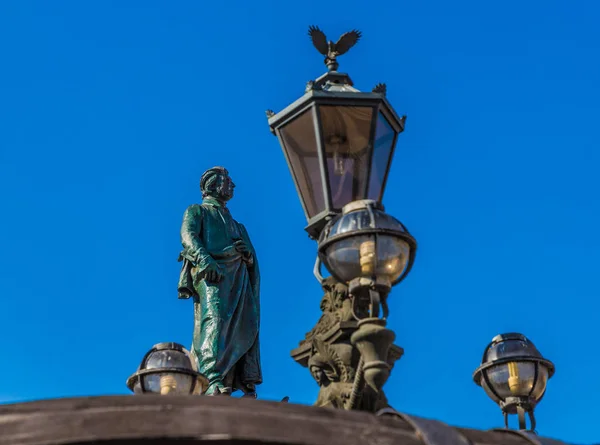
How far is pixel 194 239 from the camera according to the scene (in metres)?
14.3

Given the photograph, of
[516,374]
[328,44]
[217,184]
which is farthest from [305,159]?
[217,184]

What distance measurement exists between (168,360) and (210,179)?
530 centimetres

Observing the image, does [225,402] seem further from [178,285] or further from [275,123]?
[178,285]

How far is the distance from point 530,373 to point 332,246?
3660mm

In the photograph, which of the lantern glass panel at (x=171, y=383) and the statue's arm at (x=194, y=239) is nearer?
the lantern glass panel at (x=171, y=383)

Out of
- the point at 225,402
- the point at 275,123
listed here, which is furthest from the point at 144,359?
the point at 225,402

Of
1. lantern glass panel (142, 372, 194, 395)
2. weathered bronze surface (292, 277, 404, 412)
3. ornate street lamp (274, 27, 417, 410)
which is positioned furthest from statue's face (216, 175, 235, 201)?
weathered bronze surface (292, 277, 404, 412)

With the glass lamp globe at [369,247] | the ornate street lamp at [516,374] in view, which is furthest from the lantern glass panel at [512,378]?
the glass lamp globe at [369,247]

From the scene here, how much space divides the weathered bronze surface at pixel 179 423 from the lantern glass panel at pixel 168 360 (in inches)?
196

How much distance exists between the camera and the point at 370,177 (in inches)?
343

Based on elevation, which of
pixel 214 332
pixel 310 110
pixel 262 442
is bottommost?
pixel 262 442

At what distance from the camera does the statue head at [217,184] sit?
50.1 ft

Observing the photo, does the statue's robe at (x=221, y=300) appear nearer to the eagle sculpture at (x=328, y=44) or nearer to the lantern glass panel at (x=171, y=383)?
the lantern glass panel at (x=171, y=383)

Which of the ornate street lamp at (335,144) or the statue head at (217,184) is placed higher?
the statue head at (217,184)
